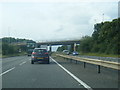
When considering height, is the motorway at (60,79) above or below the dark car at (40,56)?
below

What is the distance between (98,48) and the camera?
7906 centimetres

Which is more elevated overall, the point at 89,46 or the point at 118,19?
the point at 118,19

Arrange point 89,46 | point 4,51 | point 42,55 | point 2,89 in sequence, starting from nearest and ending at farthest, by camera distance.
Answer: point 2,89 → point 42,55 → point 4,51 → point 89,46

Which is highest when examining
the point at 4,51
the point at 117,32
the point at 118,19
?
the point at 118,19

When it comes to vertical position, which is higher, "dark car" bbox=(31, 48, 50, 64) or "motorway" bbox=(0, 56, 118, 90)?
"dark car" bbox=(31, 48, 50, 64)

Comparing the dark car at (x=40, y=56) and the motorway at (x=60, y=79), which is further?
the dark car at (x=40, y=56)

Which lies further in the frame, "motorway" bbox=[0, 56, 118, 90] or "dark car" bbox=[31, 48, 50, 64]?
"dark car" bbox=[31, 48, 50, 64]

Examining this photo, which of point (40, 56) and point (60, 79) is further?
point (40, 56)

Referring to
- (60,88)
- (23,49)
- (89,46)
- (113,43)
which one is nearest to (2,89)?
(60,88)

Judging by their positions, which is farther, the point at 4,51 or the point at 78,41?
the point at 78,41

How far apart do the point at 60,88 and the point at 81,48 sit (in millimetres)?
81397

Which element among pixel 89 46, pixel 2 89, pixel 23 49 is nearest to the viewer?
pixel 2 89

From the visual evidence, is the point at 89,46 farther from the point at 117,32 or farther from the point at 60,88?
the point at 60,88

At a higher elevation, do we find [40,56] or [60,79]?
[40,56]
